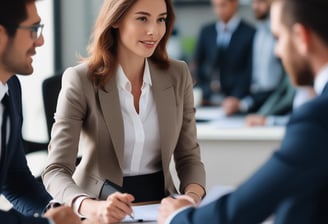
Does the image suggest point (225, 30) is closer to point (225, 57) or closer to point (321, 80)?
point (225, 57)

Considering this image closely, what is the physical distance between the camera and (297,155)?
1.43 m

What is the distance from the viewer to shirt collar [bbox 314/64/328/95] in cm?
151

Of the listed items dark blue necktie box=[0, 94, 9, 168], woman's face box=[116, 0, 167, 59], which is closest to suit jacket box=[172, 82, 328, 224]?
dark blue necktie box=[0, 94, 9, 168]

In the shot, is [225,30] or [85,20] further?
→ [85,20]

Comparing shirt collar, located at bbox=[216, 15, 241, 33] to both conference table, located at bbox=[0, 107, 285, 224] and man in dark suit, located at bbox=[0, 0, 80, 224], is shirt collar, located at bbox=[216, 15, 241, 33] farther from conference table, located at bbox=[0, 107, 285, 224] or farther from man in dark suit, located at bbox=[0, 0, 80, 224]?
man in dark suit, located at bbox=[0, 0, 80, 224]

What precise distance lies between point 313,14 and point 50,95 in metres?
1.76

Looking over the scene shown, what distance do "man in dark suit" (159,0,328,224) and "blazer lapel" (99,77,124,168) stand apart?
2.45 ft

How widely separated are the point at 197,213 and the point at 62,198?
2.18ft

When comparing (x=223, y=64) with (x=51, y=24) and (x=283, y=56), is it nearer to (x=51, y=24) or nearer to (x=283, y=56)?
(x=51, y=24)

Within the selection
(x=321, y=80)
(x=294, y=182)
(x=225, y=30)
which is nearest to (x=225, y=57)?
(x=225, y=30)

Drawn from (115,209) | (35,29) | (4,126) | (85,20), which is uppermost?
(35,29)

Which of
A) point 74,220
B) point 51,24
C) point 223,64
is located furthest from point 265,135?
point 51,24

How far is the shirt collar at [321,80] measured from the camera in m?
1.51

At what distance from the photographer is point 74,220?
1720mm
